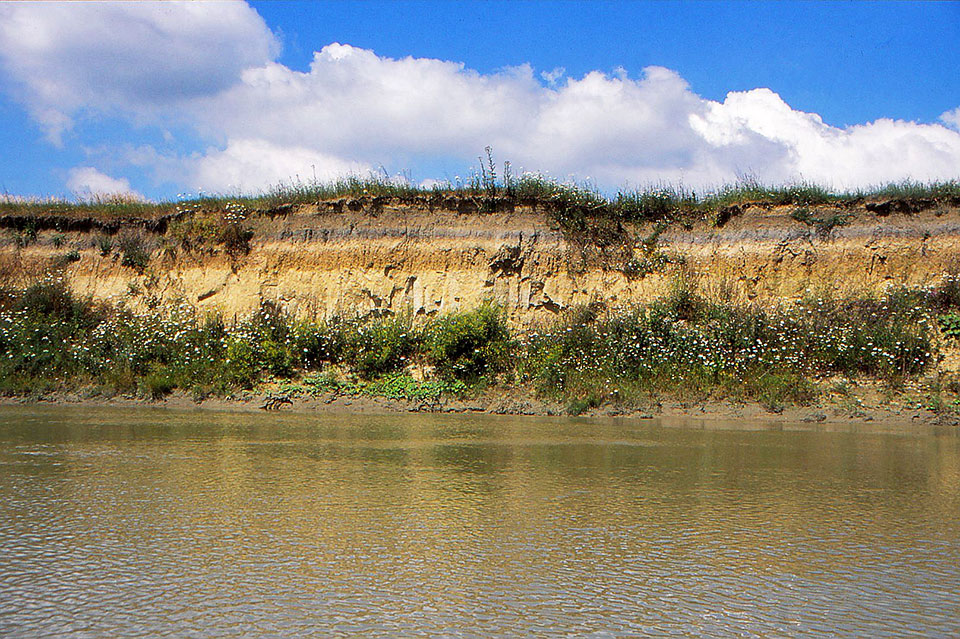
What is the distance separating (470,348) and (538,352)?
1430 mm

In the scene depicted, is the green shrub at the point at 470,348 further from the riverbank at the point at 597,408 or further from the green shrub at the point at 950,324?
the green shrub at the point at 950,324

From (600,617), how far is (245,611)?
6.59 feet

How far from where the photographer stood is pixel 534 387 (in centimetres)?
1567

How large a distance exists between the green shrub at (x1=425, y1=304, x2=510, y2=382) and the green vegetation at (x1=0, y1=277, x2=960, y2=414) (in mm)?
26

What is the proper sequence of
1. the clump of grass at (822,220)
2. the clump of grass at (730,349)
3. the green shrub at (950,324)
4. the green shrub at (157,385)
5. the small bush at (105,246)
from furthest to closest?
the small bush at (105,246) → the clump of grass at (822,220) → the green shrub at (950,324) → the green shrub at (157,385) → the clump of grass at (730,349)

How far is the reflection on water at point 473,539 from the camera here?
449cm

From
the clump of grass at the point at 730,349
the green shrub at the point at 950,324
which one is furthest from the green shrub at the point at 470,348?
the green shrub at the point at 950,324

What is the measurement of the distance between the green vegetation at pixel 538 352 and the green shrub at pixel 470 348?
26mm

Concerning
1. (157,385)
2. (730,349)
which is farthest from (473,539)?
(157,385)

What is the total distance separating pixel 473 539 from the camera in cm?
590

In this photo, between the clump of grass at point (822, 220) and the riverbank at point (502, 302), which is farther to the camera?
the clump of grass at point (822, 220)

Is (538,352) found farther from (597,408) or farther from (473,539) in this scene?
(473,539)

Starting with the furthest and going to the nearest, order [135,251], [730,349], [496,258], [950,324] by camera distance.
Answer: [135,251], [496,258], [950,324], [730,349]

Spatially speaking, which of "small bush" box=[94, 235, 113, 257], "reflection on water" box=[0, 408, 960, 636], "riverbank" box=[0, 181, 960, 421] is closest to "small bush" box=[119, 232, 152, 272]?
"riverbank" box=[0, 181, 960, 421]
